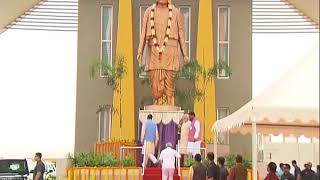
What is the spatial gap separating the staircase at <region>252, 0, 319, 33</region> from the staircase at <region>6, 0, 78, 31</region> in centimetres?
795

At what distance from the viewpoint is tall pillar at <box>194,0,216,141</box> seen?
2758 centimetres

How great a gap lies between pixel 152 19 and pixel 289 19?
33.2 feet

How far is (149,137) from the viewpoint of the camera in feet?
63.5

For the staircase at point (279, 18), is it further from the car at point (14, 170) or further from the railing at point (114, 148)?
the car at point (14, 170)

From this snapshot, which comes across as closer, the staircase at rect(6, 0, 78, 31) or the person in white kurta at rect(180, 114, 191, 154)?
the person in white kurta at rect(180, 114, 191, 154)

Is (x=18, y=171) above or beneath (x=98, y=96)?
beneath

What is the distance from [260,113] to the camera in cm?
1067

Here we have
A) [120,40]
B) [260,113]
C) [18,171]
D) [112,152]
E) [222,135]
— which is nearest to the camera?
[260,113]

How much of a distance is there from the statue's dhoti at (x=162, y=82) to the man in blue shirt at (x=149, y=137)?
7.90ft

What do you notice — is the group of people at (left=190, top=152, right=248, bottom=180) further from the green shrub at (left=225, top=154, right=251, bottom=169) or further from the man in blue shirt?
the man in blue shirt

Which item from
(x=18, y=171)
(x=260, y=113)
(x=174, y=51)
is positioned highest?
(x=174, y=51)

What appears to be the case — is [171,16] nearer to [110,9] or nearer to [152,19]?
[152,19]

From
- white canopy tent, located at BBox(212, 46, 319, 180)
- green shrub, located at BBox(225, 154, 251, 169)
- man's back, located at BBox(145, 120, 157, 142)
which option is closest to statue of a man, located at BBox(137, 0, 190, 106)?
man's back, located at BBox(145, 120, 157, 142)

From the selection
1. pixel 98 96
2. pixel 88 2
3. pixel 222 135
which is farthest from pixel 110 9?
pixel 222 135
